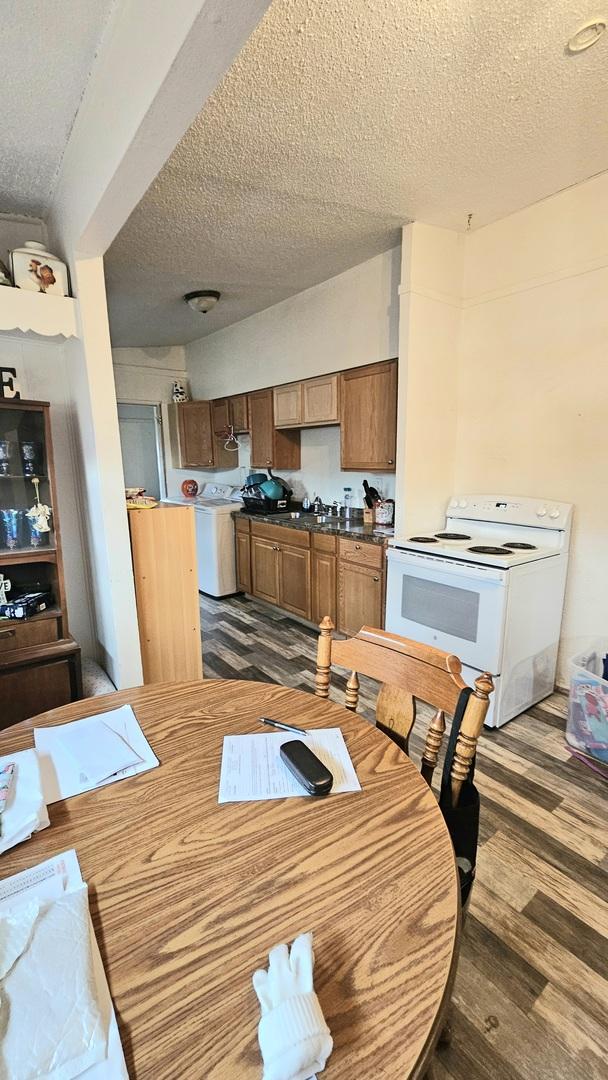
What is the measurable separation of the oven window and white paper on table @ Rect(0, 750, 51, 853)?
196cm

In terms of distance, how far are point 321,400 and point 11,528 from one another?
2292 millimetres

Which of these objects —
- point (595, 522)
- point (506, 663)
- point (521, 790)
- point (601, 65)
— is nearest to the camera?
point (601, 65)

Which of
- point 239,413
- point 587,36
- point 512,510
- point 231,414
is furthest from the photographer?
point 231,414

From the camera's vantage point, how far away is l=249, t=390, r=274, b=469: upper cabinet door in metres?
4.21

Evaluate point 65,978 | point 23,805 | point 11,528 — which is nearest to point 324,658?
point 23,805

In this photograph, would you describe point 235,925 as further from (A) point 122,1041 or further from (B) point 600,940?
(B) point 600,940

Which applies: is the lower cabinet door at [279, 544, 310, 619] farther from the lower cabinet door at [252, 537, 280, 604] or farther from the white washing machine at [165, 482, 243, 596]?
the white washing machine at [165, 482, 243, 596]

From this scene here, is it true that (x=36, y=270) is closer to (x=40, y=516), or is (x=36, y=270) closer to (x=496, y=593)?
(x=40, y=516)

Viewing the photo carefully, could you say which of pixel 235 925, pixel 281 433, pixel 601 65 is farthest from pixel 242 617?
pixel 601 65

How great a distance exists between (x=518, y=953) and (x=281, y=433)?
3693 mm

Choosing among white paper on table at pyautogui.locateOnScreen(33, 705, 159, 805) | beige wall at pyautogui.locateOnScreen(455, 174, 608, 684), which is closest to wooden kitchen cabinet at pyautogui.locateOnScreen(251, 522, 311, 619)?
beige wall at pyautogui.locateOnScreen(455, 174, 608, 684)

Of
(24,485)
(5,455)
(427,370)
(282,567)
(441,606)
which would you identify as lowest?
(282,567)

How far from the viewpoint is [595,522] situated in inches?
98.2

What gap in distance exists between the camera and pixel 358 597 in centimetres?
317
